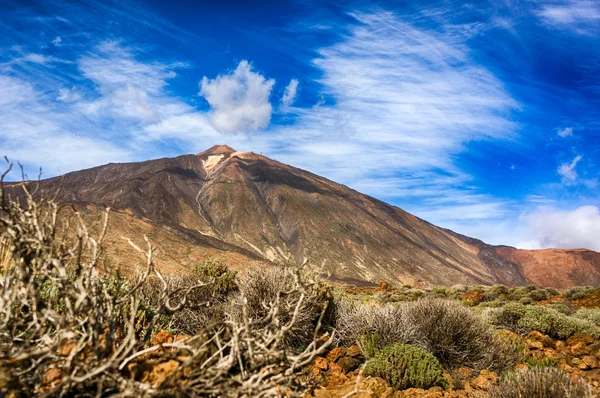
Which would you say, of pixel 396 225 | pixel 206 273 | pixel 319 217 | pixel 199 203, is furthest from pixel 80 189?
pixel 206 273

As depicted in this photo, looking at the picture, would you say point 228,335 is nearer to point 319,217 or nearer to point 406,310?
point 406,310

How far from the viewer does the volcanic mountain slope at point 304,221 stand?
112875 millimetres

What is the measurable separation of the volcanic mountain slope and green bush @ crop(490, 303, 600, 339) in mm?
79437

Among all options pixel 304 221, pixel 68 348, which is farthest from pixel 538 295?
pixel 304 221

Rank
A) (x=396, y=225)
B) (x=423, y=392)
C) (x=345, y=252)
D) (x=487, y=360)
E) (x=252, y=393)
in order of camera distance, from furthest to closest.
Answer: (x=396, y=225), (x=345, y=252), (x=487, y=360), (x=423, y=392), (x=252, y=393)

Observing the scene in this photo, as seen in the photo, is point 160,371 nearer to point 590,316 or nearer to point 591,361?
point 591,361

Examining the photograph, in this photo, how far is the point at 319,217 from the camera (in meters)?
132

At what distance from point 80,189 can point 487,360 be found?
150m

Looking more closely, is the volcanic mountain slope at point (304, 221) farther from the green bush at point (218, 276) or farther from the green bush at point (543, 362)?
the green bush at point (543, 362)

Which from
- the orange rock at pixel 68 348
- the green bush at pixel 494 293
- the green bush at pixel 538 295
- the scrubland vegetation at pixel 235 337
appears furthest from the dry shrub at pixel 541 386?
the green bush at pixel 538 295

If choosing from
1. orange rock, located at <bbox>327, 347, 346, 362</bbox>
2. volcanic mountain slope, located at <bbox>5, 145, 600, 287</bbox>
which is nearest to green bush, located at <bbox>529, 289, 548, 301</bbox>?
orange rock, located at <bbox>327, 347, 346, 362</bbox>

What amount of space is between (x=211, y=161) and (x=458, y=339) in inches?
7044

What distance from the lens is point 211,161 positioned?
181m

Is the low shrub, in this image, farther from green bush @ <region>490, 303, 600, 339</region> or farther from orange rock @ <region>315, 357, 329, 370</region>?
green bush @ <region>490, 303, 600, 339</region>
